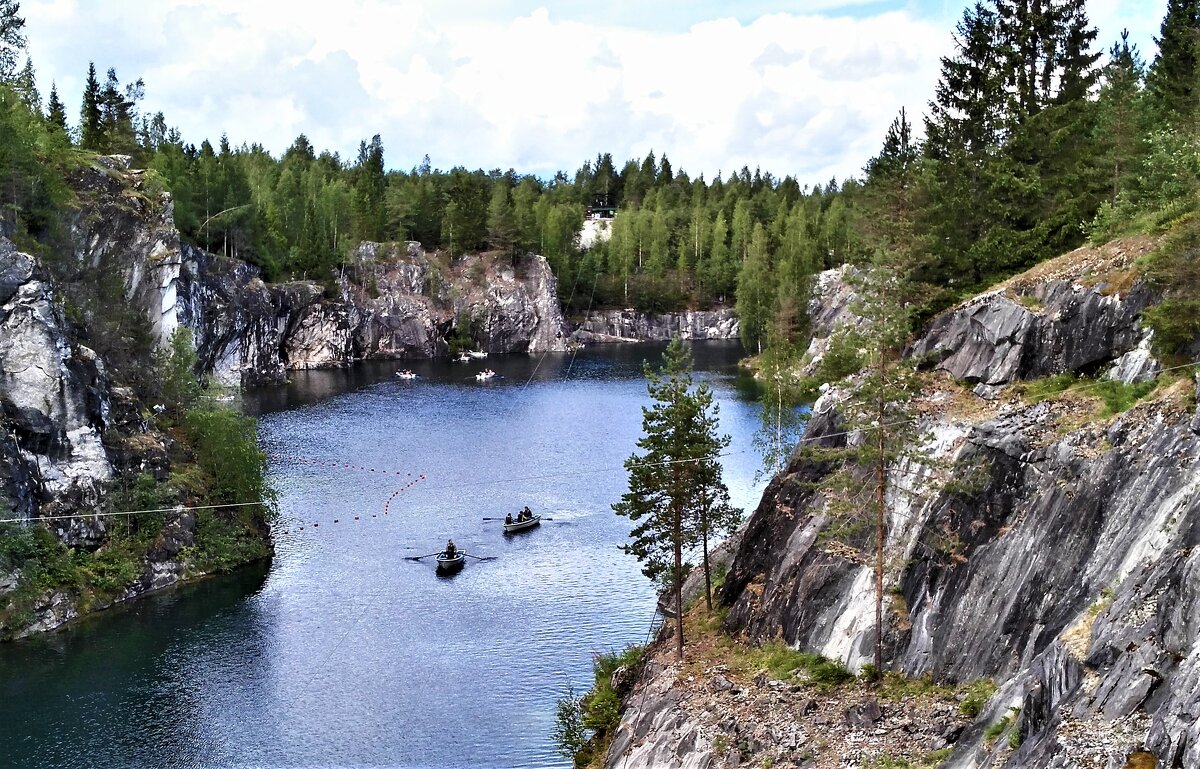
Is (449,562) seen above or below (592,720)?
above

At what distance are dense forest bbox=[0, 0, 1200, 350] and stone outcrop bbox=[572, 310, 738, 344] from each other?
299cm

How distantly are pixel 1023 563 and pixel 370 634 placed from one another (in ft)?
106

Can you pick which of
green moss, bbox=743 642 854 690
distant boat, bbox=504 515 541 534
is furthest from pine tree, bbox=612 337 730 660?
distant boat, bbox=504 515 541 534

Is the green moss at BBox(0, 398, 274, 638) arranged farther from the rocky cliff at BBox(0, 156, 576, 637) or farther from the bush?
the bush

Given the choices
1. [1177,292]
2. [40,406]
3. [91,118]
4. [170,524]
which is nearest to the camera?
[1177,292]

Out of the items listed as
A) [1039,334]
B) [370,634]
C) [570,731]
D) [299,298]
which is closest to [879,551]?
[1039,334]

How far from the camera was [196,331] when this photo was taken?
345ft

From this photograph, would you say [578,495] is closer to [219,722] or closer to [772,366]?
[772,366]

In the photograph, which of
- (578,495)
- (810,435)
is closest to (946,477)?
(810,435)

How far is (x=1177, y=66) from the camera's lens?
168ft

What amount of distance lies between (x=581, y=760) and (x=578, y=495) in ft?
117

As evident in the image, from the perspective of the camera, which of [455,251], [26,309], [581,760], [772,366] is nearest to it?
[581,760]

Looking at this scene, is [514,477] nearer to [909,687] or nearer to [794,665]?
[794,665]

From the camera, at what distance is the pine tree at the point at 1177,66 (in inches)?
1823
